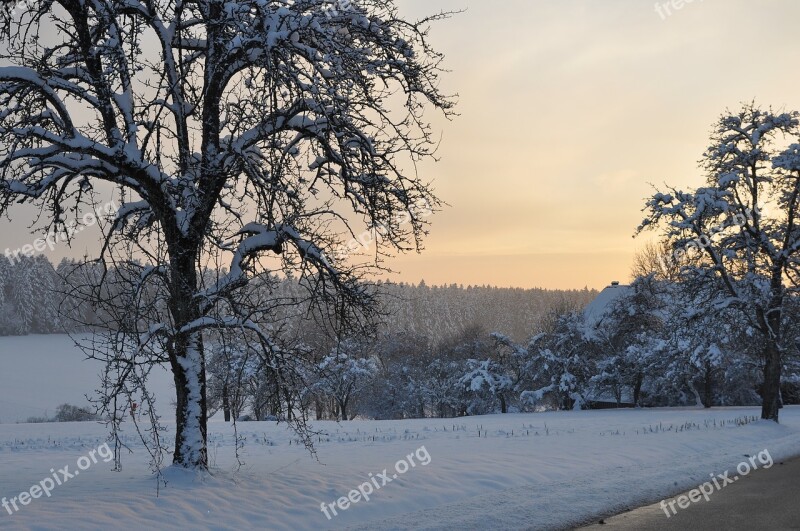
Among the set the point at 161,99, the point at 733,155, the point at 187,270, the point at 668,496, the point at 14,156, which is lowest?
the point at 668,496

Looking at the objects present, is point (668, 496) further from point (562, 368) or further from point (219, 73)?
point (562, 368)

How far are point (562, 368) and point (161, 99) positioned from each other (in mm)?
40210

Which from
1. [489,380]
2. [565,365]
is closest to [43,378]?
[489,380]

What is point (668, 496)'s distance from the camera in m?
11.3

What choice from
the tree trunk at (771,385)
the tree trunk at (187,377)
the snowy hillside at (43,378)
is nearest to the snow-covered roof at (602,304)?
the tree trunk at (771,385)

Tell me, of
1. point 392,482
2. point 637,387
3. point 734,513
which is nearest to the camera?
point 734,513

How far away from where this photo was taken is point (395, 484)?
11.6 metres

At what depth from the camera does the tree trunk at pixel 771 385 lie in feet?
82.1

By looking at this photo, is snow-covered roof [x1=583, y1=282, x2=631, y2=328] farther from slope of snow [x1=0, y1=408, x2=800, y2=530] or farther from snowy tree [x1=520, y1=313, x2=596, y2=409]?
slope of snow [x1=0, y1=408, x2=800, y2=530]

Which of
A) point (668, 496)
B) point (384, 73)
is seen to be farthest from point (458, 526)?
point (384, 73)

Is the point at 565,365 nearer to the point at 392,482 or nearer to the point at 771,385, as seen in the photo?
the point at 771,385

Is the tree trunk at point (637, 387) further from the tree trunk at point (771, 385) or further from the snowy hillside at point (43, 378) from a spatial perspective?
the snowy hillside at point (43, 378)

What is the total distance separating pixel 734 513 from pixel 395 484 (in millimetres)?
5327

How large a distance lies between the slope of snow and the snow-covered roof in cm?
3293
